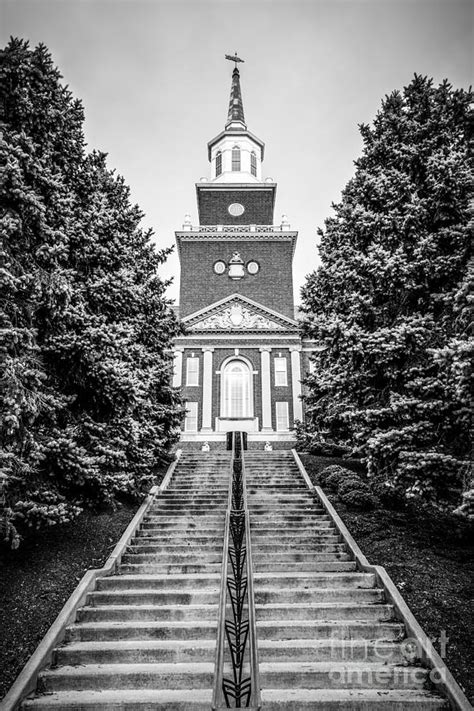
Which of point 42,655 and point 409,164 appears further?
point 409,164

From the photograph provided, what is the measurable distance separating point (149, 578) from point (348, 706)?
3784 mm

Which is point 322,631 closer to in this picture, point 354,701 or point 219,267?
point 354,701

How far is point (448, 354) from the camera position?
5973mm

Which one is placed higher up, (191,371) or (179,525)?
(191,371)

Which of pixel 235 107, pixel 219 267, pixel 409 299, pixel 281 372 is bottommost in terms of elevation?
pixel 409 299

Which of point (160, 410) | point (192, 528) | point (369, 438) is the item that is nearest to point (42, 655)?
point (192, 528)

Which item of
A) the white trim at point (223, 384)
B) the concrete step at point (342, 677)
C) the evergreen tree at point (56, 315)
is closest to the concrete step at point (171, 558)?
the evergreen tree at point (56, 315)

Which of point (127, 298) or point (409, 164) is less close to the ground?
point (409, 164)

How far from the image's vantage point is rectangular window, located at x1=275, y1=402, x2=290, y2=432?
1017 inches

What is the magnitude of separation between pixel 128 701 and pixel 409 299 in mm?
7968

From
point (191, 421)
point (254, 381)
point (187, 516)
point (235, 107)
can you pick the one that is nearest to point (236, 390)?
point (254, 381)

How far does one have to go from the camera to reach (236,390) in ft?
87.8

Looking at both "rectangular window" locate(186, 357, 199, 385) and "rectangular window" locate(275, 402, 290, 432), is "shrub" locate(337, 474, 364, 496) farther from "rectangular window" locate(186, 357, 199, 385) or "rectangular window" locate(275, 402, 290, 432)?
"rectangular window" locate(186, 357, 199, 385)

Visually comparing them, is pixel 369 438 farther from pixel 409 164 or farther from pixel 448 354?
pixel 409 164
